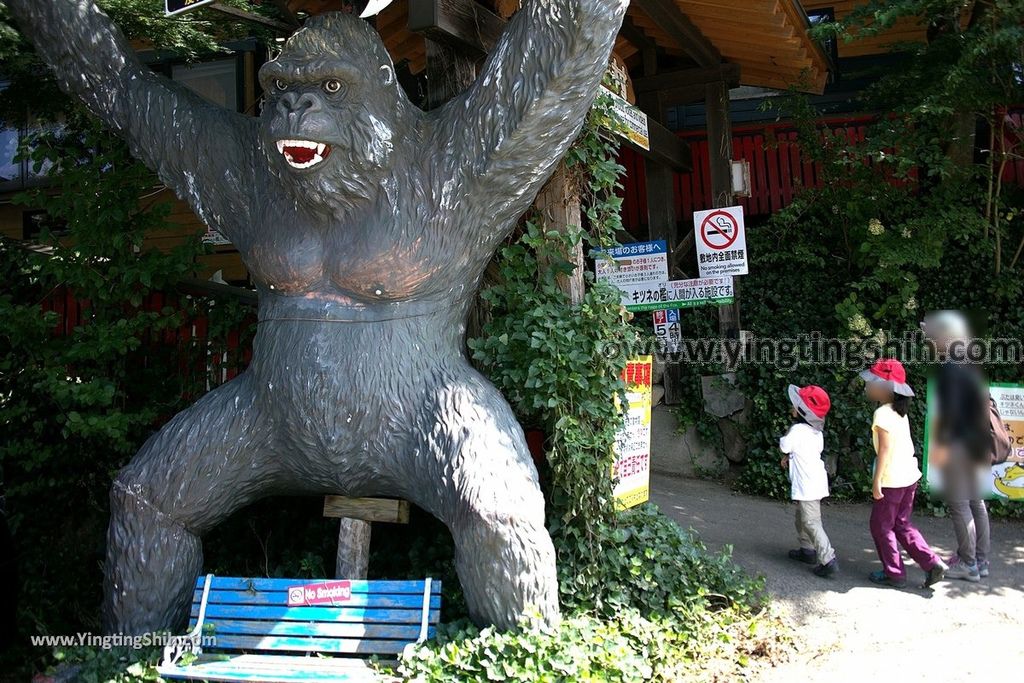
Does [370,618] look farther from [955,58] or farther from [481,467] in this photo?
[955,58]

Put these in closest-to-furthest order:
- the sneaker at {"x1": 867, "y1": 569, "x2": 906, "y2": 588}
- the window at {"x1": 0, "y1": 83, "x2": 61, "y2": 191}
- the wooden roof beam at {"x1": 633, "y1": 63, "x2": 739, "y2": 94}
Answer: the sneaker at {"x1": 867, "y1": 569, "x2": 906, "y2": 588}
the wooden roof beam at {"x1": 633, "y1": 63, "x2": 739, "y2": 94}
the window at {"x1": 0, "y1": 83, "x2": 61, "y2": 191}

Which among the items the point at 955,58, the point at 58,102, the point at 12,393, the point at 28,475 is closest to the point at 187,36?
the point at 58,102

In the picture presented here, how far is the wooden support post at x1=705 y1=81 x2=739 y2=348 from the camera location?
8625mm

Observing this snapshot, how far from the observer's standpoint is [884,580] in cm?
557

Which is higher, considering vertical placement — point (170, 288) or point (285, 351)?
point (170, 288)

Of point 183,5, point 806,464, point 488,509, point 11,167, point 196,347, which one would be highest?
point 11,167

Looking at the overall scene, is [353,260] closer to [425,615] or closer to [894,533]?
[425,615]

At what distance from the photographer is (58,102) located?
655 cm

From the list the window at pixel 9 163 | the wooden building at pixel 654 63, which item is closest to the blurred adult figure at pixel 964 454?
the wooden building at pixel 654 63

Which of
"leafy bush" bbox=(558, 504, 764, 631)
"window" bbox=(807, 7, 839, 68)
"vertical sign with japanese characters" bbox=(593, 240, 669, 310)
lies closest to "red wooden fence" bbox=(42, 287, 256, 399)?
"leafy bush" bbox=(558, 504, 764, 631)

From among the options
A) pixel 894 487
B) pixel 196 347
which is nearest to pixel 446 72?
pixel 196 347

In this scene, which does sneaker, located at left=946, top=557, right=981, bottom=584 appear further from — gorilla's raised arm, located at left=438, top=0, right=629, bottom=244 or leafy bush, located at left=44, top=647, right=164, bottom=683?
leafy bush, located at left=44, top=647, right=164, bottom=683

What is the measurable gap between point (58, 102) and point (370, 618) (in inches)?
190

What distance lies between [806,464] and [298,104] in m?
3.84
